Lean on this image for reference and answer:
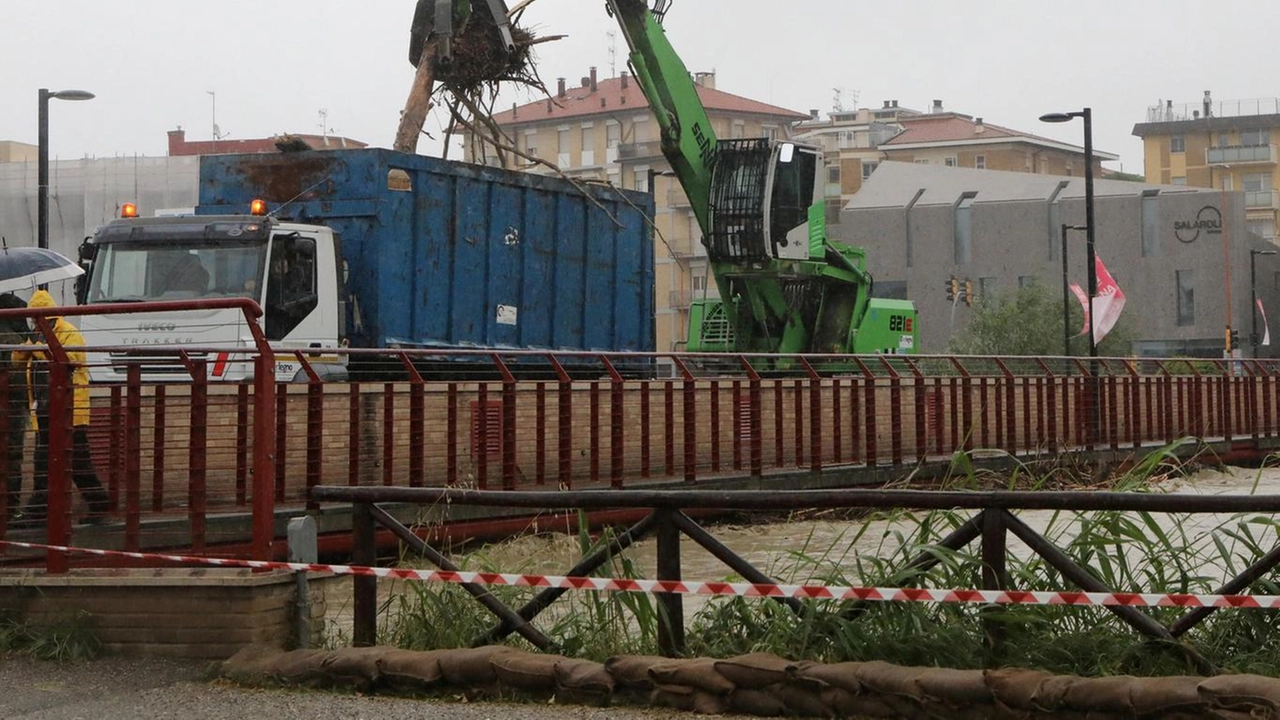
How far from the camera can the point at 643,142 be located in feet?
351

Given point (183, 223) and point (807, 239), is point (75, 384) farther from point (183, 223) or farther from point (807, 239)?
point (807, 239)

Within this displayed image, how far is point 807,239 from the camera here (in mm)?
26141

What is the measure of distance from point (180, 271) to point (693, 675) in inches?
447

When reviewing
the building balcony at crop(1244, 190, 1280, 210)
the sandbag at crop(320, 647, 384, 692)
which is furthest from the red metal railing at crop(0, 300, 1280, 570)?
the building balcony at crop(1244, 190, 1280, 210)

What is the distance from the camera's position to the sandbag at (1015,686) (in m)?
6.68

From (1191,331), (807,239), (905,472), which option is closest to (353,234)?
(905,472)

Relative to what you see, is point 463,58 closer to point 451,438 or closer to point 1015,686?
point 451,438

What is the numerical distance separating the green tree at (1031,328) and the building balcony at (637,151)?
36.7 m

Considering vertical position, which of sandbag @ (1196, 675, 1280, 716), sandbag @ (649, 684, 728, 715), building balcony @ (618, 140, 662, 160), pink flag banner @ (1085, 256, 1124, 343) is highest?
building balcony @ (618, 140, 662, 160)

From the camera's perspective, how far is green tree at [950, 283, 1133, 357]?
2704 inches

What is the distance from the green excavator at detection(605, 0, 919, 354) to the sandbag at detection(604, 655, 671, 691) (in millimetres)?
18290

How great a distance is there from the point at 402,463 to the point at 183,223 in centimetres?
481

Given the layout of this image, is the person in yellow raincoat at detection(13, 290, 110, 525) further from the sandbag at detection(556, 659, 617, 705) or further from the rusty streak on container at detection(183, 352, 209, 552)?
the sandbag at detection(556, 659, 617, 705)

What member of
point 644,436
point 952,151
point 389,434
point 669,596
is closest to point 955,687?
point 669,596
